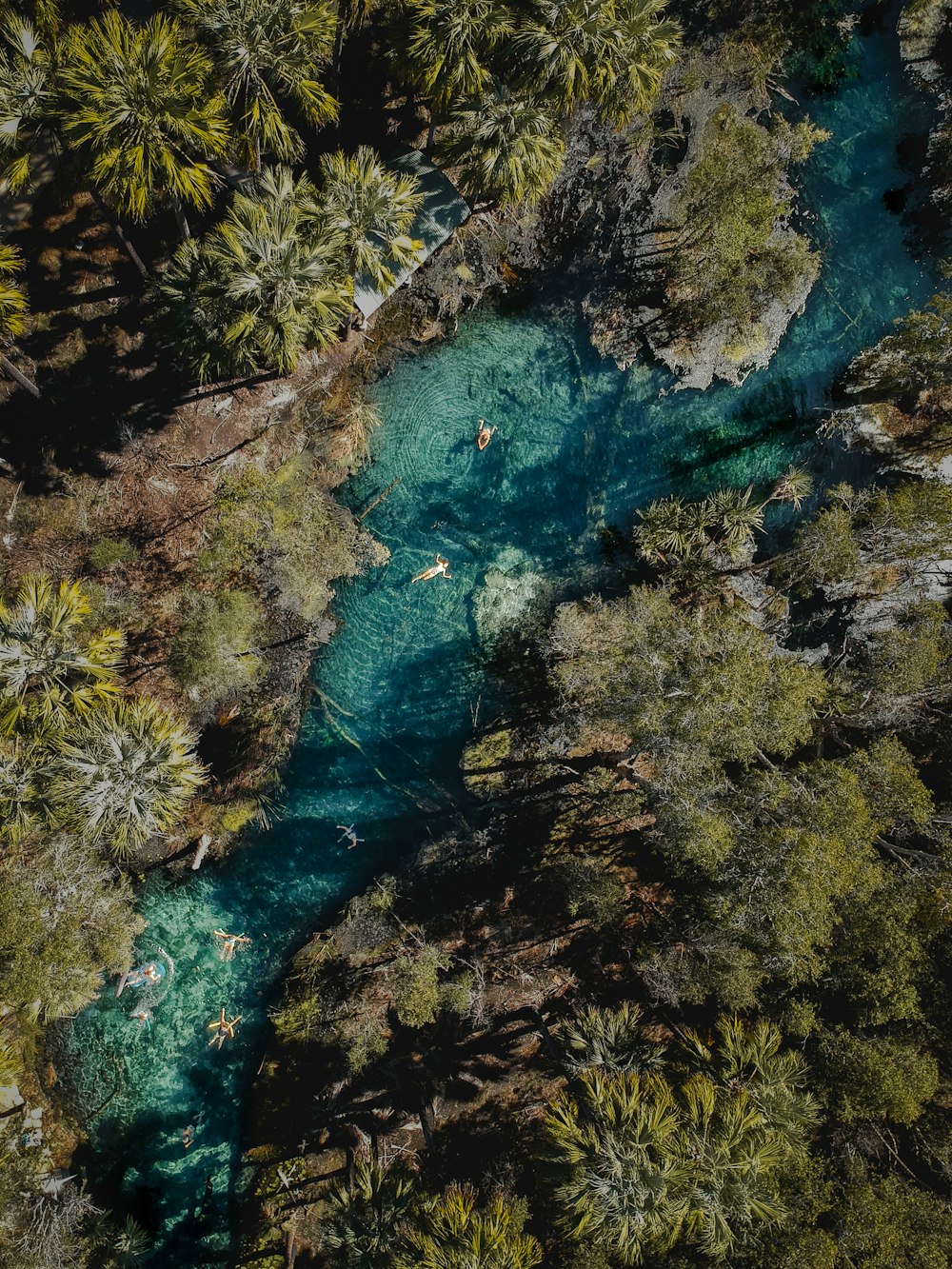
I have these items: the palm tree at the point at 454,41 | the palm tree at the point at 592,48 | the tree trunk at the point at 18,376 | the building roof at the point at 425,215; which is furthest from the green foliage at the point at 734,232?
the tree trunk at the point at 18,376

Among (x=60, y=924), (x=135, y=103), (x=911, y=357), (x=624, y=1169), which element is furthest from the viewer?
(x=911, y=357)

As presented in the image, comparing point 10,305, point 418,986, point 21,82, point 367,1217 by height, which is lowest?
point 367,1217

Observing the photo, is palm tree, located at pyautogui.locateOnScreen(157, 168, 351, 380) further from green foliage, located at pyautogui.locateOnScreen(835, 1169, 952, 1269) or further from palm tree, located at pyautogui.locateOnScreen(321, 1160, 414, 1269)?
green foliage, located at pyautogui.locateOnScreen(835, 1169, 952, 1269)

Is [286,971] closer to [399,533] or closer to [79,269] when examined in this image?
[399,533]

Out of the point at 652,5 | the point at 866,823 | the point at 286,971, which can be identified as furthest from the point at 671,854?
the point at 652,5

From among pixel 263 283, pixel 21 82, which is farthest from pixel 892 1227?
pixel 21 82

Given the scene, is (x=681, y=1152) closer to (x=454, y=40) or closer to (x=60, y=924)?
(x=60, y=924)

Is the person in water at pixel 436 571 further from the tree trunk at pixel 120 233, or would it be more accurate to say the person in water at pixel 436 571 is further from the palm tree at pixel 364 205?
the tree trunk at pixel 120 233
